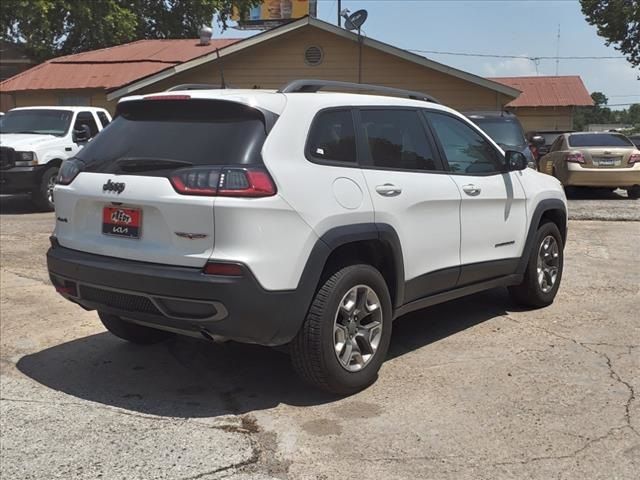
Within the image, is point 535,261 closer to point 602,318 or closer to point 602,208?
point 602,318

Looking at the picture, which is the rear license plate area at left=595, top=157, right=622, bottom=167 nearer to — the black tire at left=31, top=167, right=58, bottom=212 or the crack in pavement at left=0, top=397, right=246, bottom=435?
the black tire at left=31, top=167, right=58, bottom=212

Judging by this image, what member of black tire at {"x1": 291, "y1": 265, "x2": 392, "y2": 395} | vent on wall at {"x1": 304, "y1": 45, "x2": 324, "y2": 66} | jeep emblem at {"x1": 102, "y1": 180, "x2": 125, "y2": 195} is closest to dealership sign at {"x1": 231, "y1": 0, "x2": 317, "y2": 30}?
vent on wall at {"x1": 304, "y1": 45, "x2": 324, "y2": 66}

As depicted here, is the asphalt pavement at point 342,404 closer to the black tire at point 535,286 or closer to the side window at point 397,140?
the black tire at point 535,286

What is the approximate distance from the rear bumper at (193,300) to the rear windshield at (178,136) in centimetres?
59

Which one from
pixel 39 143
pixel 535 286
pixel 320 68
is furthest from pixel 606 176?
pixel 39 143

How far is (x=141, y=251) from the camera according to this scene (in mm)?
3828

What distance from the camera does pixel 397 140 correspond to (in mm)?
4625

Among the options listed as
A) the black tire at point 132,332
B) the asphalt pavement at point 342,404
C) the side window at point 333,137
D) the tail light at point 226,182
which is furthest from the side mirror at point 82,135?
the tail light at point 226,182

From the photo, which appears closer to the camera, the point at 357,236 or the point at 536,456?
the point at 536,456

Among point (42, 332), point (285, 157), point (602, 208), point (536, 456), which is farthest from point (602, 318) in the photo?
point (602, 208)

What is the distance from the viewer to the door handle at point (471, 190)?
5.00 meters

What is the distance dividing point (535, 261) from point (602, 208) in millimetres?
7325

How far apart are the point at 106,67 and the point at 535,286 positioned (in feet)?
68.0

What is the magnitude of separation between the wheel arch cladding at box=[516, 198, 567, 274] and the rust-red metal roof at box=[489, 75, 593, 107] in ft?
89.4
